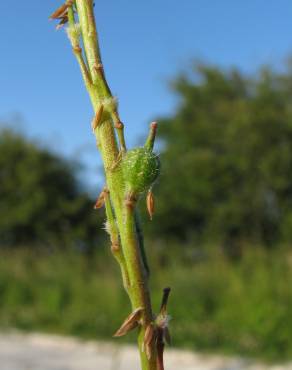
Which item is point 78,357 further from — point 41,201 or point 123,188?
point 41,201

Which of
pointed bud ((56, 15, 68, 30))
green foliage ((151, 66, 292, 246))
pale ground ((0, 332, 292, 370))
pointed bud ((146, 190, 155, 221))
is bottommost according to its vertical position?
pointed bud ((146, 190, 155, 221))

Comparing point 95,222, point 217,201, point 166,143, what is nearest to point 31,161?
point 95,222

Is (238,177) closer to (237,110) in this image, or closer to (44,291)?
(237,110)

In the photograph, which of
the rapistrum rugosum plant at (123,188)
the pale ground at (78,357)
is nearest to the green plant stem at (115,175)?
the rapistrum rugosum plant at (123,188)

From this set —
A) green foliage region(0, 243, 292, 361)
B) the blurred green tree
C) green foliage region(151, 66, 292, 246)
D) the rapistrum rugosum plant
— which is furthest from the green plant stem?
the blurred green tree

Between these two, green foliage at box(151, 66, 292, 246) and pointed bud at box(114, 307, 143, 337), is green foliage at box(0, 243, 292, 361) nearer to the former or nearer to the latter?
green foliage at box(151, 66, 292, 246)

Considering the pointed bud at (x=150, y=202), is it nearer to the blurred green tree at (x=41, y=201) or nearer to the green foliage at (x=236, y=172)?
the green foliage at (x=236, y=172)
